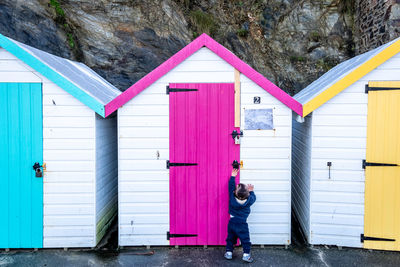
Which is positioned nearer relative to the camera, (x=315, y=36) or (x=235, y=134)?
(x=235, y=134)

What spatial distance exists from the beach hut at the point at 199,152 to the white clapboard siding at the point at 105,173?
455mm

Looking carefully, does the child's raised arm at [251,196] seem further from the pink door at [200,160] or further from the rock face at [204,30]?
the rock face at [204,30]

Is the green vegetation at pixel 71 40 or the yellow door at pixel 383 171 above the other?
the green vegetation at pixel 71 40

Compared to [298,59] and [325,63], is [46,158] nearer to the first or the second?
[298,59]

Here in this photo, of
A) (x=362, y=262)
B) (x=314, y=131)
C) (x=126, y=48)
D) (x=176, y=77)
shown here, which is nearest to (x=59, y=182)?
(x=176, y=77)

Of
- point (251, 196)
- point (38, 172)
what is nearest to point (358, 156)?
point (251, 196)

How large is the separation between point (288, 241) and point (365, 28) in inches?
358

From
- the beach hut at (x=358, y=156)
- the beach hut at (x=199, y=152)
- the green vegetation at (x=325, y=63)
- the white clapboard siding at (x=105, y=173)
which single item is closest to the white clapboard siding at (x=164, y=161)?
the beach hut at (x=199, y=152)

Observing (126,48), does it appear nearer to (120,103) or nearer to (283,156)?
(120,103)

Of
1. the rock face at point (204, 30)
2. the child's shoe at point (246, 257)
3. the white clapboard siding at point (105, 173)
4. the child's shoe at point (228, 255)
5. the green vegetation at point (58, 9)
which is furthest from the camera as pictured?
the green vegetation at point (58, 9)

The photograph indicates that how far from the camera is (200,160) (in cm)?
519

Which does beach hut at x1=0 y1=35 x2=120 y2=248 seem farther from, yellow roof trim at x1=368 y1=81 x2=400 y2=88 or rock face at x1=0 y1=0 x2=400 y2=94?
rock face at x1=0 y1=0 x2=400 y2=94

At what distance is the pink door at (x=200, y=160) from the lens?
512 centimetres

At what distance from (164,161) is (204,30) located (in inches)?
301
